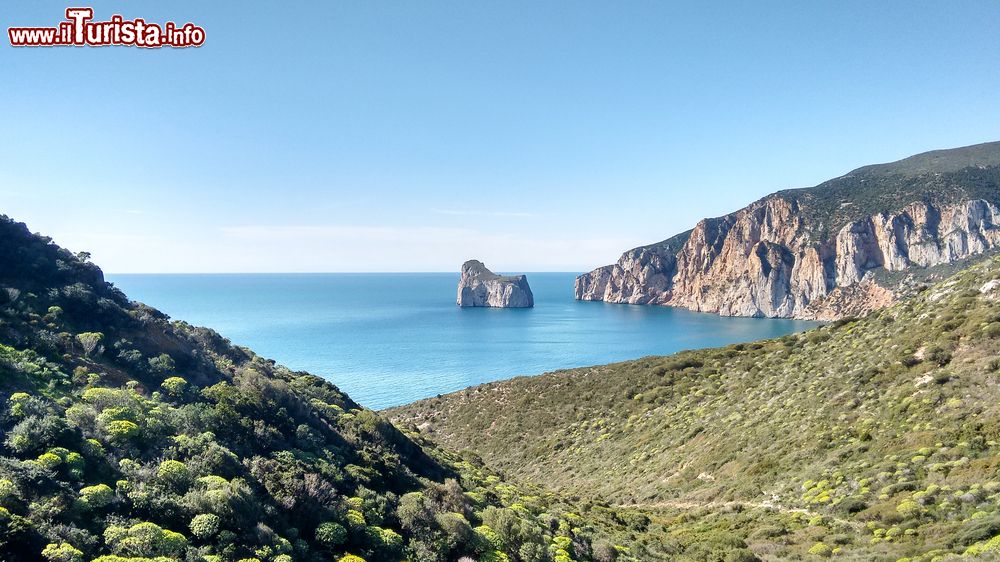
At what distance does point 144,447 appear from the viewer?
11.1 meters

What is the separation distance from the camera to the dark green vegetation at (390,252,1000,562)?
49.2 feet

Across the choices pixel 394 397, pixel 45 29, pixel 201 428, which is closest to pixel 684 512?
pixel 201 428

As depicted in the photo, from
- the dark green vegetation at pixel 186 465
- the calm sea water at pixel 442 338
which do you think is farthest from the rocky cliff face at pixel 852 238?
the dark green vegetation at pixel 186 465

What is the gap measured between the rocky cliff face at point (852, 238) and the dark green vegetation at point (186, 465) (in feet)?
524

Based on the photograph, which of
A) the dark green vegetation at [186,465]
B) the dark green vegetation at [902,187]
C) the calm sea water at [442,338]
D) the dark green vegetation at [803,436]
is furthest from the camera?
the dark green vegetation at [902,187]

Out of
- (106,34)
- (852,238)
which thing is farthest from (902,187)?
(106,34)

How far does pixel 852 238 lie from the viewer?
153625mm

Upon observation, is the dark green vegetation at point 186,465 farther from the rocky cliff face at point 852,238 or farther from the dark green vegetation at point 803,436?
the rocky cliff face at point 852,238

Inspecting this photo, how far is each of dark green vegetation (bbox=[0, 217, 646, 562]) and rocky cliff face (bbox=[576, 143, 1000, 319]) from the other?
159596mm

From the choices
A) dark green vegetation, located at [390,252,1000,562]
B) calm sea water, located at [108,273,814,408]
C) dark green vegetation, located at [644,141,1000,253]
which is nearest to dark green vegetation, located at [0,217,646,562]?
dark green vegetation, located at [390,252,1000,562]

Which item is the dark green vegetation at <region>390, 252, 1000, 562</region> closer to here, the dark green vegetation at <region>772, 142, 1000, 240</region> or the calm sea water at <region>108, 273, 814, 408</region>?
the calm sea water at <region>108, 273, 814, 408</region>

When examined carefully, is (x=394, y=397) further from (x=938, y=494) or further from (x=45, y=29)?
(x=938, y=494)

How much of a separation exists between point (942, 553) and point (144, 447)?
19.1 metres

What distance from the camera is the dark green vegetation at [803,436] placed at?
1498 cm
